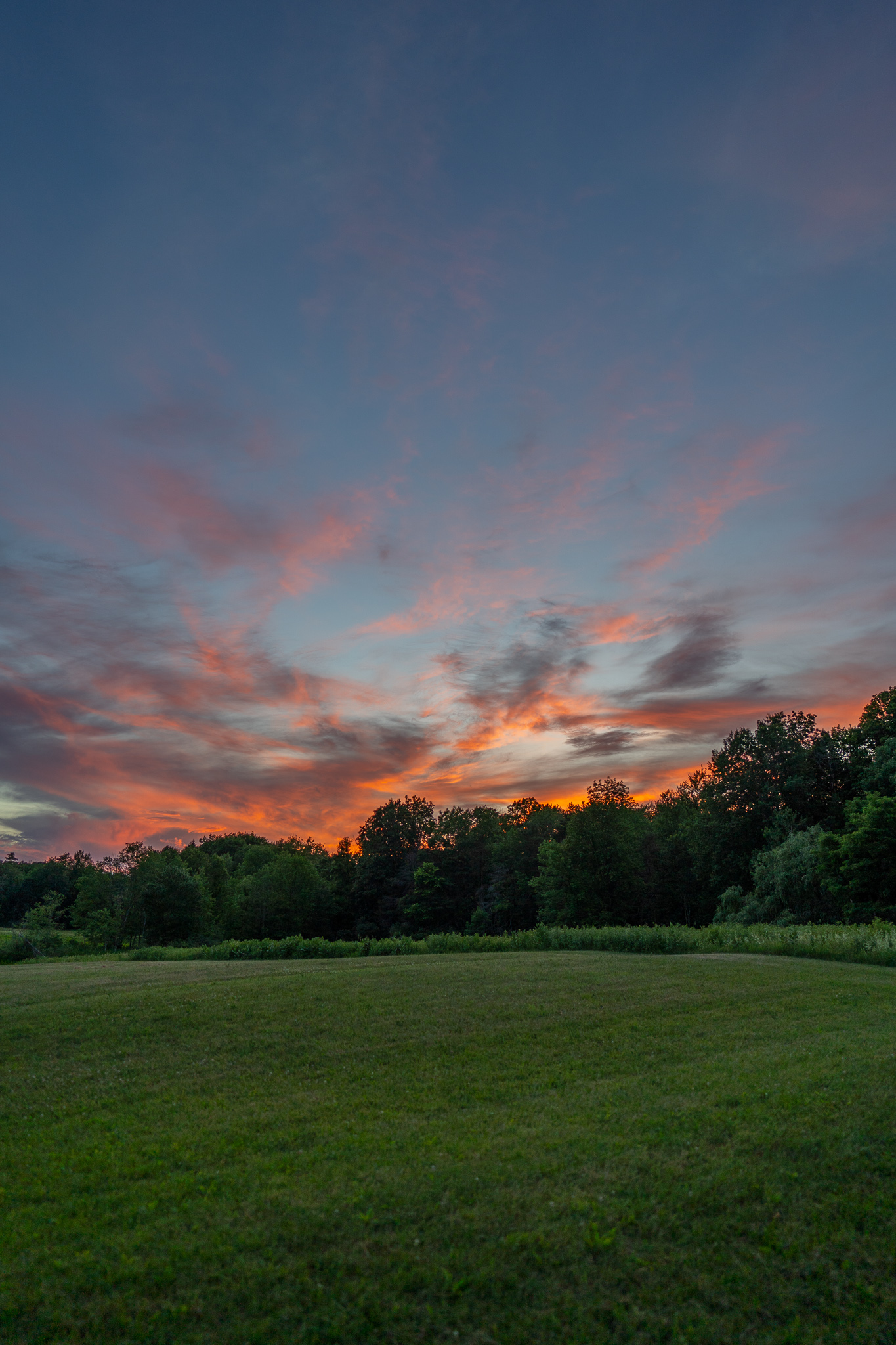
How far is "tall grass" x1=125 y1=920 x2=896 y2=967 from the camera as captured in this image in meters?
23.5

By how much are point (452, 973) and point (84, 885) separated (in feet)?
156

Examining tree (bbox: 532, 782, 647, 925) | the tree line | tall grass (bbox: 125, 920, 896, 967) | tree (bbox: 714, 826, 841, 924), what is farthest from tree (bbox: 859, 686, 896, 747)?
tall grass (bbox: 125, 920, 896, 967)

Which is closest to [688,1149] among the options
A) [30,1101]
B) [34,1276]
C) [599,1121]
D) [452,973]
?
[599,1121]

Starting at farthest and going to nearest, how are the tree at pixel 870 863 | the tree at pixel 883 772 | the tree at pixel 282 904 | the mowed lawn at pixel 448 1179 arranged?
the tree at pixel 282 904, the tree at pixel 883 772, the tree at pixel 870 863, the mowed lawn at pixel 448 1179

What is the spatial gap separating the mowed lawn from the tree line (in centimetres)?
3061

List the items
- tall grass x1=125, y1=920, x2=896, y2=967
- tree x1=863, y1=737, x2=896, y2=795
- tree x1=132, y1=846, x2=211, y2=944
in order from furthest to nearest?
1. tree x1=132, y1=846, x2=211, y2=944
2. tree x1=863, y1=737, x2=896, y2=795
3. tall grass x1=125, y1=920, x2=896, y2=967

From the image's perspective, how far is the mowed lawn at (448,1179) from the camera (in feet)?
16.8

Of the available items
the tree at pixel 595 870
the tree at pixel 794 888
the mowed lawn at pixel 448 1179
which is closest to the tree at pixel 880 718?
the tree at pixel 794 888

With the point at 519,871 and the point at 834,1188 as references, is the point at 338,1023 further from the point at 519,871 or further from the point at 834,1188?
the point at 519,871

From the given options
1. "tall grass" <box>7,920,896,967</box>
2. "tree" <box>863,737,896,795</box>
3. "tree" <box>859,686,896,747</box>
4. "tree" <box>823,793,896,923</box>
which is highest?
"tree" <box>859,686,896,747</box>

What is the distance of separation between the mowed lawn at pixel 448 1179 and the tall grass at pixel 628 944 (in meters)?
11.4

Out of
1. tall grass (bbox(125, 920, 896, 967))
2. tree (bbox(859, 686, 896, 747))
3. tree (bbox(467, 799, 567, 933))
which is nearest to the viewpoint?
tall grass (bbox(125, 920, 896, 967))

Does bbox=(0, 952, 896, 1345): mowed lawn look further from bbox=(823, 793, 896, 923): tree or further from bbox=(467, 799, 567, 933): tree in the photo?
bbox=(467, 799, 567, 933): tree

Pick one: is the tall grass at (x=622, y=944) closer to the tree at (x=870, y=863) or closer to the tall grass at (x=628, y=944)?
the tall grass at (x=628, y=944)
